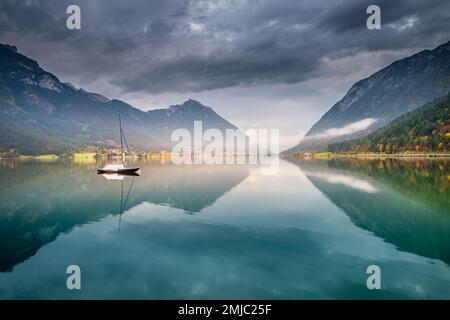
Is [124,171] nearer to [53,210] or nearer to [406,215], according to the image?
[53,210]

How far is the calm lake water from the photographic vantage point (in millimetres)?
13711

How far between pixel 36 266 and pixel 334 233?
19.3 meters

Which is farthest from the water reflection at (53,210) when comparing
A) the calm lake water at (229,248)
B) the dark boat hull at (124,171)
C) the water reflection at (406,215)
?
the dark boat hull at (124,171)

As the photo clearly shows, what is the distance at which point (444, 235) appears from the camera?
20750 millimetres

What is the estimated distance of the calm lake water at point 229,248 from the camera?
13711 millimetres

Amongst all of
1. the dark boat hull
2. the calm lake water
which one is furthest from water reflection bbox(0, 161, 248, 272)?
the dark boat hull

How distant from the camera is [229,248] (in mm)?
19438

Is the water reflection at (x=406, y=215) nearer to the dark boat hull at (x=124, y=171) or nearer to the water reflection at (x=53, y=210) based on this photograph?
the water reflection at (x=53, y=210)

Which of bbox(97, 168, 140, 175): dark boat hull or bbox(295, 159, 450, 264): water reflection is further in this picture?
bbox(97, 168, 140, 175): dark boat hull

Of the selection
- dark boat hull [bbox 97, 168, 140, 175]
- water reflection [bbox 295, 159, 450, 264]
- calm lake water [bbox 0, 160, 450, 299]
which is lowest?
calm lake water [bbox 0, 160, 450, 299]

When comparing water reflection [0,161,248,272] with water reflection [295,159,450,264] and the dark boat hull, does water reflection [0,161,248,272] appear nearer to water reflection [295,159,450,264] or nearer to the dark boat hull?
water reflection [295,159,450,264]

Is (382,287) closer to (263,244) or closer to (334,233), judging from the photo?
(263,244)

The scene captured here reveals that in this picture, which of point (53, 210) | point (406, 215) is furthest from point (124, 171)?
point (406, 215)
